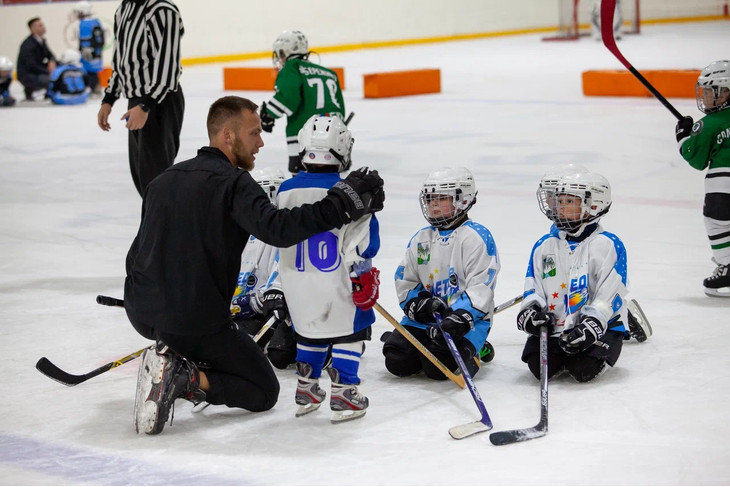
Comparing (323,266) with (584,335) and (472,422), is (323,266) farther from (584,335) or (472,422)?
(584,335)

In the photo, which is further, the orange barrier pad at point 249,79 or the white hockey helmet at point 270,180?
the orange barrier pad at point 249,79

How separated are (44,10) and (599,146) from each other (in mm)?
11198

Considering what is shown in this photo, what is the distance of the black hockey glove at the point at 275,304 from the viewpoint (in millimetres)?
3969

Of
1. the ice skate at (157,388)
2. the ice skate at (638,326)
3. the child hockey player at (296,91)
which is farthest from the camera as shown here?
the child hockey player at (296,91)

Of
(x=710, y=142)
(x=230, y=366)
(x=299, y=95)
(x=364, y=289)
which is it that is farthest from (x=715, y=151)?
(x=299, y=95)

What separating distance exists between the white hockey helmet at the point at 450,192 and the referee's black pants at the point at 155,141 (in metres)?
1.68

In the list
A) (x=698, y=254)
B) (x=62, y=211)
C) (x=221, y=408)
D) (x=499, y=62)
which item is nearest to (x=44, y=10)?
(x=499, y=62)

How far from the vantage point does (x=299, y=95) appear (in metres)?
7.02

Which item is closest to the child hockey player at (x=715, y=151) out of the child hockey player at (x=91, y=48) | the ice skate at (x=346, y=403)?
the ice skate at (x=346, y=403)

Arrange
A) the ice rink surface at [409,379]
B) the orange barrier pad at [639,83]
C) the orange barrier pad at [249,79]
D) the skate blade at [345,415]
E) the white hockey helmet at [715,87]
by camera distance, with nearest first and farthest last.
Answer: the ice rink surface at [409,379], the skate blade at [345,415], the white hockey helmet at [715,87], the orange barrier pad at [639,83], the orange barrier pad at [249,79]

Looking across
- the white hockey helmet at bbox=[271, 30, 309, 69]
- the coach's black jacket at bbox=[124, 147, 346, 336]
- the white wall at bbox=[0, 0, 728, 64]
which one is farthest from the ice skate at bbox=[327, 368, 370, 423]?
the white wall at bbox=[0, 0, 728, 64]

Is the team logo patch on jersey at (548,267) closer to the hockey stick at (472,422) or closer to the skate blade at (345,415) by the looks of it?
the hockey stick at (472,422)

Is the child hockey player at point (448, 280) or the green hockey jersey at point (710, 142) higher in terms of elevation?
the green hockey jersey at point (710, 142)

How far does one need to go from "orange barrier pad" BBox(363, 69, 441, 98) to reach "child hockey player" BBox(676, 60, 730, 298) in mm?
8744
